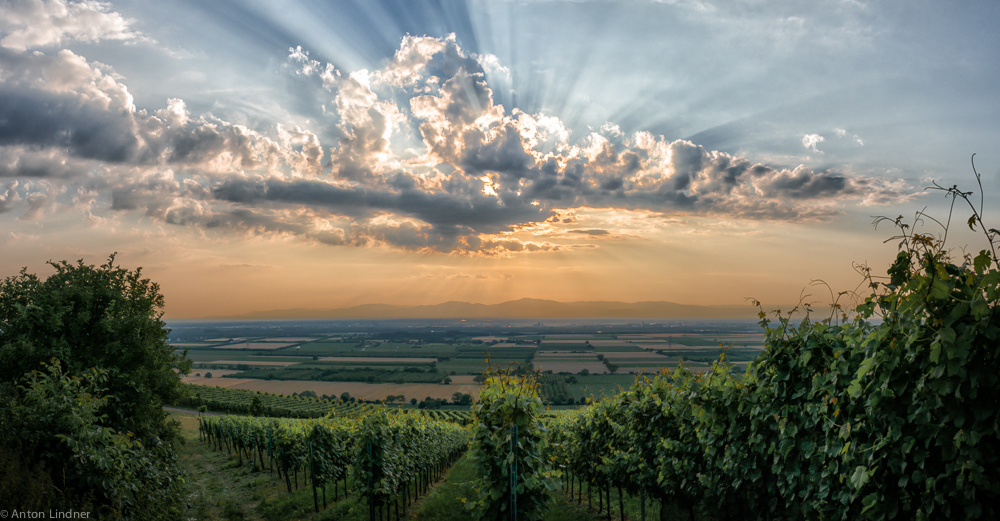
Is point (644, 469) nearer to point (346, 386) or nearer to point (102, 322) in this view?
point (102, 322)

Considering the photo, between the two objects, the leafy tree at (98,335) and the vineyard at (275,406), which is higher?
the leafy tree at (98,335)

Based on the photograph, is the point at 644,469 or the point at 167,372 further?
the point at 167,372

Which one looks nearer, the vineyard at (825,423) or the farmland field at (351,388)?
the vineyard at (825,423)

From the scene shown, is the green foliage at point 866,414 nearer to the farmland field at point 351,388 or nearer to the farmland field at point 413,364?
the farmland field at point 413,364

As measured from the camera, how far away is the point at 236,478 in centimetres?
1912

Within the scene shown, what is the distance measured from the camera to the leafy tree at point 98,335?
54.6 feet

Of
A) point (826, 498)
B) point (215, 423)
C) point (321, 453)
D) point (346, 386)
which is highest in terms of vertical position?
point (826, 498)

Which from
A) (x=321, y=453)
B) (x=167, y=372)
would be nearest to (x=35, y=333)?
(x=167, y=372)

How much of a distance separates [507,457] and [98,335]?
21735 mm

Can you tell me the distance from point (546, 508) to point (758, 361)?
4062mm

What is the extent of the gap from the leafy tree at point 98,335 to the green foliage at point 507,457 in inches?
612

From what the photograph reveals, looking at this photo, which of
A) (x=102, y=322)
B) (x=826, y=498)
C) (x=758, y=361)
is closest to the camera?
(x=826, y=498)

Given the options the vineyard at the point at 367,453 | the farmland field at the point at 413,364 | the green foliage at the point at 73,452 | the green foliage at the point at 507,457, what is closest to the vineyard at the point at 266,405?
the farmland field at the point at 413,364

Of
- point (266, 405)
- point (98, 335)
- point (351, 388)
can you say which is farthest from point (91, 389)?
point (351, 388)
